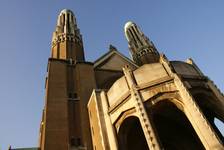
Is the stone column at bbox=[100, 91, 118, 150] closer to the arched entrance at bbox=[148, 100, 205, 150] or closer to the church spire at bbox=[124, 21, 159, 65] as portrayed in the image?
the arched entrance at bbox=[148, 100, 205, 150]

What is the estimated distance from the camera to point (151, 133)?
429 inches

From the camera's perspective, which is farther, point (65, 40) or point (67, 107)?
point (65, 40)

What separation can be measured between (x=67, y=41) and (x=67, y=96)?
7.18 meters

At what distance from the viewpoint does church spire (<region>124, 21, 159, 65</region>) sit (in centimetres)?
2656

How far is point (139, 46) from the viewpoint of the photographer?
2838 cm

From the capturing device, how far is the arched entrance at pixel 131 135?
13065 millimetres

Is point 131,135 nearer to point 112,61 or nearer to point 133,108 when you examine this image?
point 133,108

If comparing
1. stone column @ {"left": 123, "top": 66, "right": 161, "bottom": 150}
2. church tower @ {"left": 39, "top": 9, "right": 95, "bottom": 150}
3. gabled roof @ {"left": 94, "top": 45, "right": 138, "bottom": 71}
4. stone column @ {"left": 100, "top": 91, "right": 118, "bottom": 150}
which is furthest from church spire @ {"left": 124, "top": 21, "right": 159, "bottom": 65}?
stone column @ {"left": 123, "top": 66, "right": 161, "bottom": 150}

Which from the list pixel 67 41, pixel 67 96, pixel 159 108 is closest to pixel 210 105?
pixel 159 108

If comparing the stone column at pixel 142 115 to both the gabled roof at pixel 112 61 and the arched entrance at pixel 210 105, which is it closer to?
the arched entrance at pixel 210 105

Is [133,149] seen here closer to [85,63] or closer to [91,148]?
[91,148]

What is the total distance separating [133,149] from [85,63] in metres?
8.22

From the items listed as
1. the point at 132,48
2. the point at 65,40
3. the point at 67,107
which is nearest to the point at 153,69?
the point at 67,107

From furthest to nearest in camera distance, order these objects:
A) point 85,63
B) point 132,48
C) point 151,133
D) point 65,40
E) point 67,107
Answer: point 132,48
point 65,40
point 85,63
point 67,107
point 151,133
